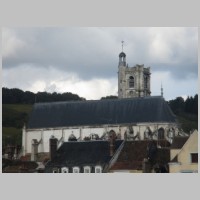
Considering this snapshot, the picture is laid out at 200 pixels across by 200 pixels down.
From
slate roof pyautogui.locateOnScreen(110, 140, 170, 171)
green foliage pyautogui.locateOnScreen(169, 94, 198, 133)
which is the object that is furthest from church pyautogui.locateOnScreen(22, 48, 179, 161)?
slate roof pyautogui.locateOnScreen(110, 140, 170, 171)

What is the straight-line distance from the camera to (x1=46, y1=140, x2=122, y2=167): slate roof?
47875 millimetres

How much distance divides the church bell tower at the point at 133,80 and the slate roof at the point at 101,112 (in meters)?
17.1

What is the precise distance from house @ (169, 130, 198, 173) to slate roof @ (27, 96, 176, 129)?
1191 inches

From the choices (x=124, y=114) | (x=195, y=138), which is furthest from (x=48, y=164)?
(x=124, y=114)

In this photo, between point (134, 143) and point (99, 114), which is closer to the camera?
point (134, 143)

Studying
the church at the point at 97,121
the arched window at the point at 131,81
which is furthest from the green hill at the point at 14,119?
the arched window at the point at 131,81

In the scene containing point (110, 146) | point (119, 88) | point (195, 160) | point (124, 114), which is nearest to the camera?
point (195, 160)

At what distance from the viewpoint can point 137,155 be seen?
47250 millimetres

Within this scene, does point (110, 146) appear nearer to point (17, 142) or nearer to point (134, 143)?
point (134, 143)

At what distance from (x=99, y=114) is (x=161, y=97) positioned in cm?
647

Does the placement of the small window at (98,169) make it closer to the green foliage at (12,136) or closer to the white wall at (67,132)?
the white wall at (67,132)

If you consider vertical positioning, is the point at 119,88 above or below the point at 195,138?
above

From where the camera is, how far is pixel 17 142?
84.2 m

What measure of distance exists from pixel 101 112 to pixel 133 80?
69.5 ft
